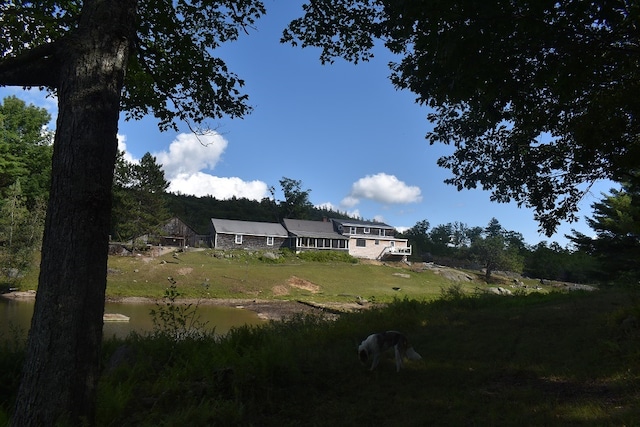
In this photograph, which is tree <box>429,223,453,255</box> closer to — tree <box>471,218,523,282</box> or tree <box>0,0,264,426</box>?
tree <box>471,218,523,282</box>

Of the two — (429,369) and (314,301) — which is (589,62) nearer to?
(429,369)

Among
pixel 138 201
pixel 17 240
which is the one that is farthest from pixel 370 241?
pixel 17 240

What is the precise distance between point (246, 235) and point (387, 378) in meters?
56.3

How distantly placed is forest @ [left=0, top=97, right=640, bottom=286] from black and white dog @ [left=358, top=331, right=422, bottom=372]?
5.26 m

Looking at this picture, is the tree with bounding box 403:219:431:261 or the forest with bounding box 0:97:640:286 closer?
the forest with bounding box 0:97:640:286

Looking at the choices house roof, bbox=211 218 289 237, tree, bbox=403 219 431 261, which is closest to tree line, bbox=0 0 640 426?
house roof, bbox=211 218 289 237

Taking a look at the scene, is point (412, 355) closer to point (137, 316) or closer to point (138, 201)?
point (137, 316)

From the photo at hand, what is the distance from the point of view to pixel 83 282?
4172 mm

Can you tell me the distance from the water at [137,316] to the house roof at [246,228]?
99.9ft

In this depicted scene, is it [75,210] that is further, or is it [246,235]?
[246,235]

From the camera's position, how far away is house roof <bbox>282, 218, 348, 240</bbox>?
6391 centimetres

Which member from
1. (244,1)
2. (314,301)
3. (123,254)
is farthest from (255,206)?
(244,1)

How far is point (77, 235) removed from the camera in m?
4.16

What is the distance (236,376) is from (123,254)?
44.8 m
